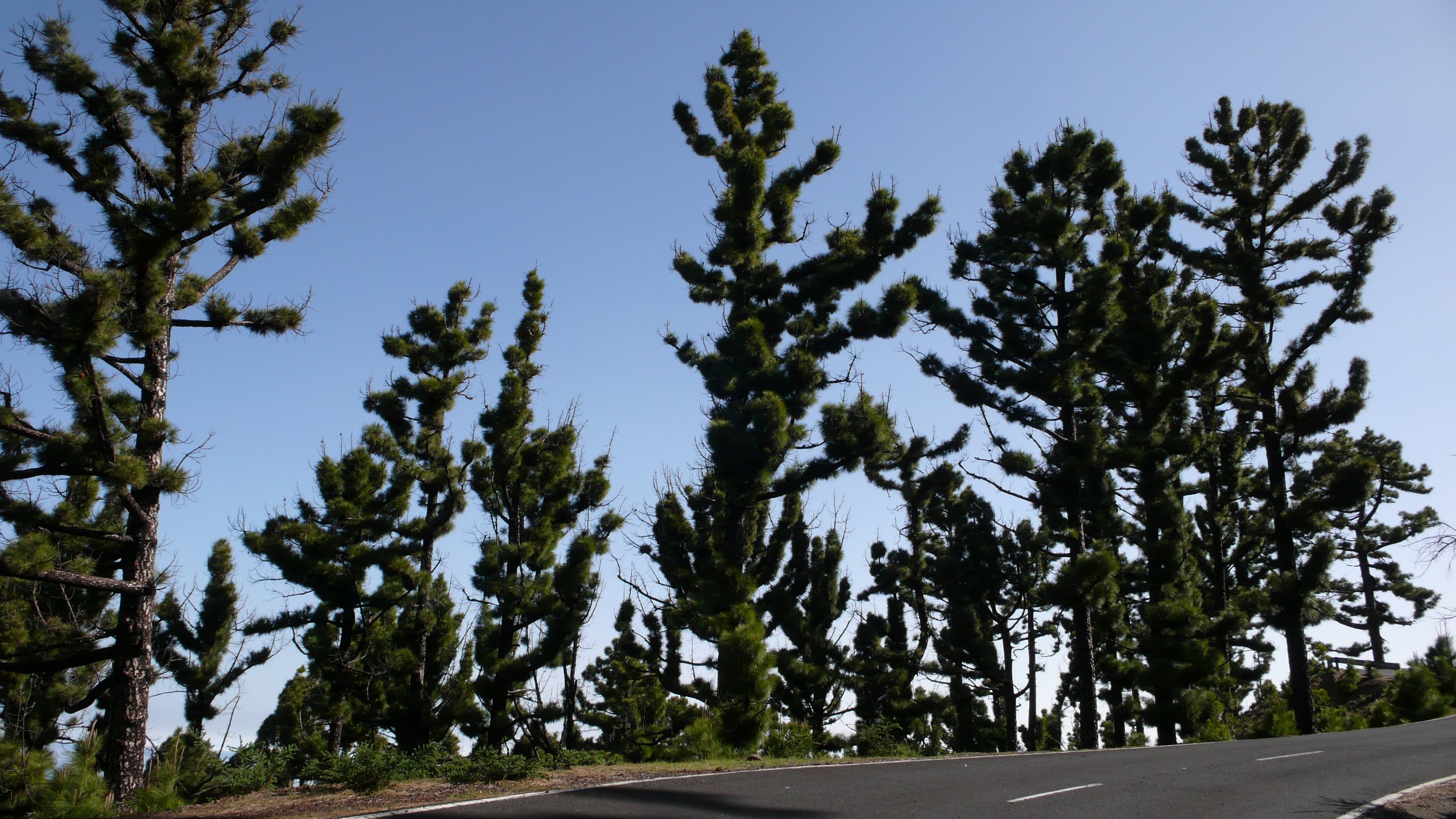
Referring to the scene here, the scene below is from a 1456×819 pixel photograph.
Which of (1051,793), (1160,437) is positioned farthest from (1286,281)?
(1051,793)

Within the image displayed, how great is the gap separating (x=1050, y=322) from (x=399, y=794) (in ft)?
60.5

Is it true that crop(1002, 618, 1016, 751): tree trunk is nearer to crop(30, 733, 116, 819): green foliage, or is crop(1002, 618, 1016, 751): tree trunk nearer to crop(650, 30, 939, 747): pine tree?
crop(650, 30, 939, 747): pine tree

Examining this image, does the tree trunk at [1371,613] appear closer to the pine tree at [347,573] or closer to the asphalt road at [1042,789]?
the asphalt road at [1042,789]

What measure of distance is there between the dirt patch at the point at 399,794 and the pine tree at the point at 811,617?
542 inches

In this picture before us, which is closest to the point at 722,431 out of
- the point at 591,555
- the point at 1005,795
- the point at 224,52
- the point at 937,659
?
the point at 591,555

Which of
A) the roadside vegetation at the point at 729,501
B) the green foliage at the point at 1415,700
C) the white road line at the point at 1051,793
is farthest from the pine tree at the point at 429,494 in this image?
the green foliage at the point at 1415,700

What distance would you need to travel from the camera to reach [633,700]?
89.0 ft

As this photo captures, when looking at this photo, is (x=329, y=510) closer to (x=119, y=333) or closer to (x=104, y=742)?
(x=104, y=742)

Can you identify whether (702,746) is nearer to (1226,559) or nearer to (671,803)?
(671,803)

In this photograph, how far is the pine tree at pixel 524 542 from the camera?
20.3 m

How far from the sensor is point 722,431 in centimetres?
1633

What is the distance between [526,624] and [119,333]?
12.0 m

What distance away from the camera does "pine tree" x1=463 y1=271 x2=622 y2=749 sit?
20297 mm

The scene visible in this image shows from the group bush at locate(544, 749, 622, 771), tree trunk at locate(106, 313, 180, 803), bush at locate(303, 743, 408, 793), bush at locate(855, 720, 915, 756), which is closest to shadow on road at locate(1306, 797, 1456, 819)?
bush at locate(855, 720, 915, 756)
